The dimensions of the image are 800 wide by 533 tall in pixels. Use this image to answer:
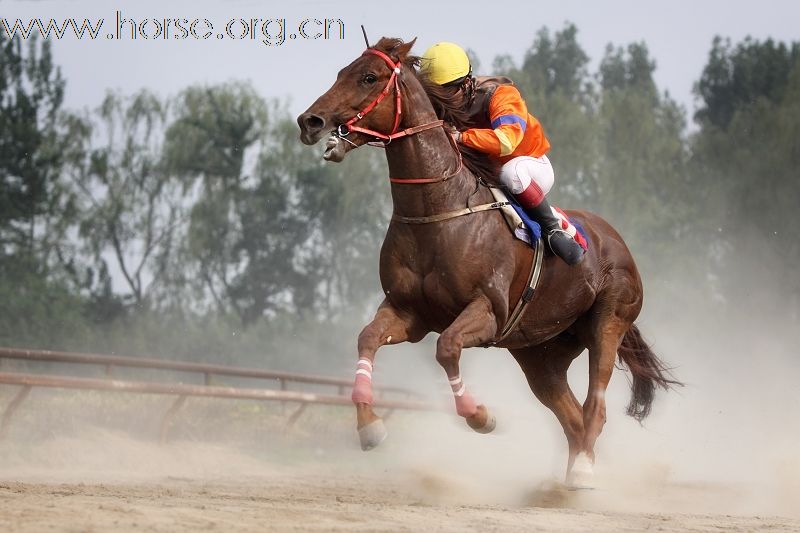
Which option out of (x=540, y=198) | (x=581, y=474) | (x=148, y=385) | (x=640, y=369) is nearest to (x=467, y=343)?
(x=540, y=198)

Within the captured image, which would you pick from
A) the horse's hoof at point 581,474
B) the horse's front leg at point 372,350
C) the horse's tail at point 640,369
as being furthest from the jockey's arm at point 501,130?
the horse's tail at point 640,369

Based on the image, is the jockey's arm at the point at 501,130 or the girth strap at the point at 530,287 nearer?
the jockey's arm at the point at 501,130

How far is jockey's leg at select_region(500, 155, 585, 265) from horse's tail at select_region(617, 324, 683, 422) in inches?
69.7

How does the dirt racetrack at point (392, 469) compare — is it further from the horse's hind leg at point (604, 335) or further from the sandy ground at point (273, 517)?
the horse's hind leg at point (604, 335)

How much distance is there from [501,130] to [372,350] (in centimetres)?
176

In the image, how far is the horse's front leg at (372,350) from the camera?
261 inches

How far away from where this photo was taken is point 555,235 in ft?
25.7

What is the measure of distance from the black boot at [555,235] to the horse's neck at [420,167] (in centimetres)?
70

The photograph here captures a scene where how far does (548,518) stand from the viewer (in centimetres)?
597

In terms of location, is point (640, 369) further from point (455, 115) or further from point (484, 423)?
point (455, 115)

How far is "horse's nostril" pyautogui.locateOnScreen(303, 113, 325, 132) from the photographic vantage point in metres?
6.57

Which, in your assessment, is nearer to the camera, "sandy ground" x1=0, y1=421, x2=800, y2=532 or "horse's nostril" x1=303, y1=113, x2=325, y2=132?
"sandy ground" x1=0, y1=421, x2=800, y2=532

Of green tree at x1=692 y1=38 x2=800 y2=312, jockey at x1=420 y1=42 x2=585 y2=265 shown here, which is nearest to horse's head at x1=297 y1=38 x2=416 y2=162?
jockey at x1=420 y1=42 x2=585 y2=265

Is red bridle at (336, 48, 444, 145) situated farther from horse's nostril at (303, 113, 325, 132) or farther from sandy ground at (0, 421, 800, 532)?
sandy ground at (0, 421, 800, 532)
